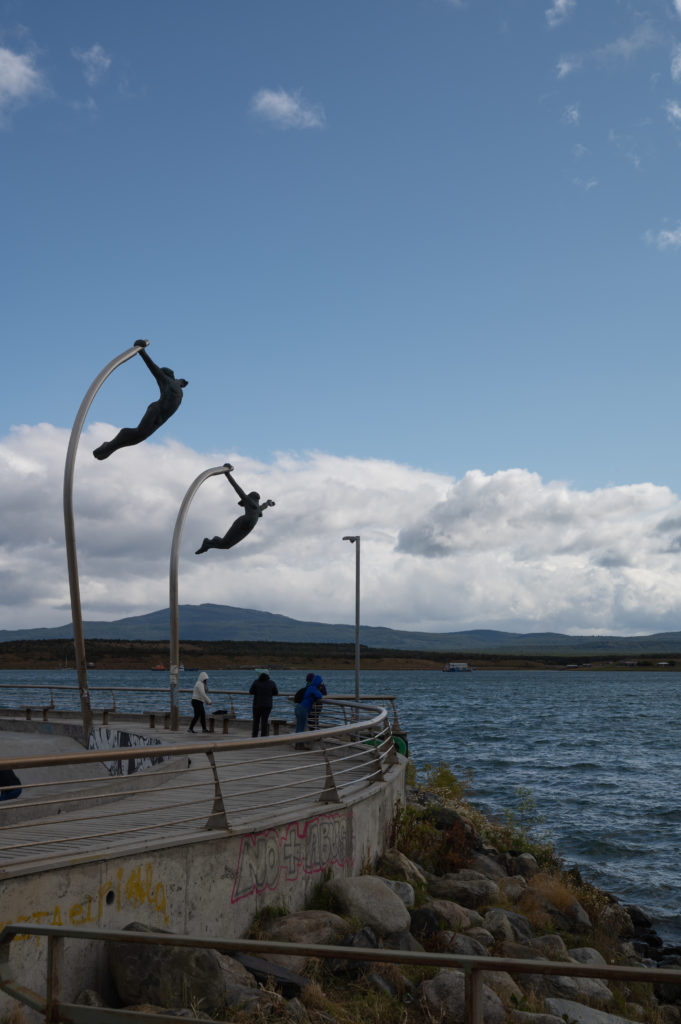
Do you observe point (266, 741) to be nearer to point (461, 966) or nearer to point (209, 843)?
point (209, 843)

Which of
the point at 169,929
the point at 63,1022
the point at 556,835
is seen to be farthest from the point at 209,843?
the point at 556,835

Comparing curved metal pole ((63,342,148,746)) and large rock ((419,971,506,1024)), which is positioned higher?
curved metal pole ((63,342,148,746))

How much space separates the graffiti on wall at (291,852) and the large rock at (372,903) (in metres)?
0.38

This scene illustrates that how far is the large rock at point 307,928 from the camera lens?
803 centimetres

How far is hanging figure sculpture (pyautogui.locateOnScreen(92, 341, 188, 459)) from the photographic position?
16766 millimetres

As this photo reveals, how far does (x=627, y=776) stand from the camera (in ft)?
106

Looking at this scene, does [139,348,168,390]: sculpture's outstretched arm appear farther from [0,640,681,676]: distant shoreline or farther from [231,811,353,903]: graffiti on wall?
[0,640,681,676]: distant shoreline

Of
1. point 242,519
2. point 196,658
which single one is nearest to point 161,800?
point 242,519

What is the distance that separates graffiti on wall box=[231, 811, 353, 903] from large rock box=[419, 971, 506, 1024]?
1.97 meters

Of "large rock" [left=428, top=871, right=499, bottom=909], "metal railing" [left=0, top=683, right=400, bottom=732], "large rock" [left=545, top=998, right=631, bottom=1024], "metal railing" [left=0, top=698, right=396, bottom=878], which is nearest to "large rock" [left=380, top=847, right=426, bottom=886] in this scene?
"large rock" [left=428, top=871, right=499, bottom=909]

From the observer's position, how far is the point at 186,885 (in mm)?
7812

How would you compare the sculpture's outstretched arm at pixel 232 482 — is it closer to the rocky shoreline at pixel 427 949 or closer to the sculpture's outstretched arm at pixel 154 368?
the sculpture's outstretched arm at pixel 154 368

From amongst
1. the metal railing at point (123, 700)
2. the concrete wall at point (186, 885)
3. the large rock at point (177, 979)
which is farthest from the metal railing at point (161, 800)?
the metal railing at point (123, 700)

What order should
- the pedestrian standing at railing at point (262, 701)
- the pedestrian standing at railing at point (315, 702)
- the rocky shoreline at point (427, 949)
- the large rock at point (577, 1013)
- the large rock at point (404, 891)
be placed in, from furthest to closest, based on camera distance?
the pedestrian standing at railing at point (262, 701) < the pedestrian standing at railing at point (315, 702) < the large rock at point (404, 891) < the large rock at point (577, 1013) < the rocky shoreline at point (427, 949)
